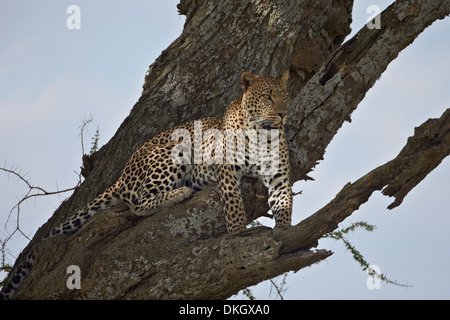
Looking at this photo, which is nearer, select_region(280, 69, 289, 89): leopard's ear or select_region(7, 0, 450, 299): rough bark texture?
select_region(7, 0, 450, 299): rough bark texture

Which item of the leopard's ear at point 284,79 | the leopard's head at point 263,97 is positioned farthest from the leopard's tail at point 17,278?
the leopard's ear at point 284,79

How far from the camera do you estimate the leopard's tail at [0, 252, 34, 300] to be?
7.84 m

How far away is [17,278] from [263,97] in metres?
3.86

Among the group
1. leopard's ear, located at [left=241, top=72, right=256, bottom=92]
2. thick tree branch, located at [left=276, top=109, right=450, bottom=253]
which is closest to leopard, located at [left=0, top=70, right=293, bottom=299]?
leopard's ear, located at [left=241, top=72, right=256, bottom=92]

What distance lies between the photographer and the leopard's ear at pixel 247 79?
8.80 meters

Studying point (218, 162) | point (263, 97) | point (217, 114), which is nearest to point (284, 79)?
point (263, 97)

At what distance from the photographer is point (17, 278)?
7.95m

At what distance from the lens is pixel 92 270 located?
715cm

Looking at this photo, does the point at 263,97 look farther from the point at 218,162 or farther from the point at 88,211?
the point at 88,211

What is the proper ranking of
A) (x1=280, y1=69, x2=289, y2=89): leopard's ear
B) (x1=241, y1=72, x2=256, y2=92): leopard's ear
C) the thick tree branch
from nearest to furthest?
1. the thick tree branch
2. (x1=241, y1=72, x2=256, y2=92): leopard's ear
3. (x1=280, y1=69, x2=289, y2=89): leopard's ear

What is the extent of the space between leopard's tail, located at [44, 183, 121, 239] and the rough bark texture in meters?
0.26

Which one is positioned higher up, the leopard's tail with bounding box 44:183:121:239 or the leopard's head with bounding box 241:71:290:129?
the leopard's head with bounding box 241:71:290:129

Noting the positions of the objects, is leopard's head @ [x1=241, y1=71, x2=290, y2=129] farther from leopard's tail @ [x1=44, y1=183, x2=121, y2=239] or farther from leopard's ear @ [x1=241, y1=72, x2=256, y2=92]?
leopard's tail @ [x1=44, y1=183, x2=121, y2=239]

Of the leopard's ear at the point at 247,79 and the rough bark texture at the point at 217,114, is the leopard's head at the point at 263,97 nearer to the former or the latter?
the leopard's ear at the point at 247,79
